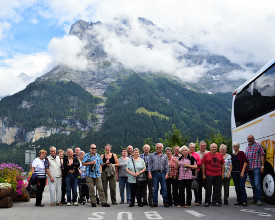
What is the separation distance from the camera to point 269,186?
11414 mm

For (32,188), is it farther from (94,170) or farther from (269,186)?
(269,186)

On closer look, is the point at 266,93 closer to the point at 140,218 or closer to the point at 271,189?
the point at 271,189

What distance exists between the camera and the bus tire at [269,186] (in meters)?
11.2

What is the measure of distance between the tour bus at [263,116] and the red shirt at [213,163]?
4.99ft

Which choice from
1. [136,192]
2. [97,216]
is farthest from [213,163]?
[97,216]

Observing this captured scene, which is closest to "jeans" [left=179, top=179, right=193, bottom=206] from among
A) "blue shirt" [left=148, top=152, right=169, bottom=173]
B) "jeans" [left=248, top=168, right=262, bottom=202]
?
"blue shirt" [left=148, top=152, right=169, bottom=173]

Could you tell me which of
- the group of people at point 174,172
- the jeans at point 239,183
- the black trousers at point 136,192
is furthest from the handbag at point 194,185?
the black trousers at point 136,192

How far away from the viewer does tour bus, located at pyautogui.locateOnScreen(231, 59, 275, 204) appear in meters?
11.2

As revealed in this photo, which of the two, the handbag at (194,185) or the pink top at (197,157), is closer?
the handbag at (194,185)

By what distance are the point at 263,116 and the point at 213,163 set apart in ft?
7.39

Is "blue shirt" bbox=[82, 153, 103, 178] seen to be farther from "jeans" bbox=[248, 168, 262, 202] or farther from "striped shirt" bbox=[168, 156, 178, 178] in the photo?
"jeans" bbox=[248, 168, 262, 202]

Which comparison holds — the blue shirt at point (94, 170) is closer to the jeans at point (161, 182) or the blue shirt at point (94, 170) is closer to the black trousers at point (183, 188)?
the jeans at point (161, 182)

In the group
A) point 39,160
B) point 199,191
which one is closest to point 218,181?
point 199,191

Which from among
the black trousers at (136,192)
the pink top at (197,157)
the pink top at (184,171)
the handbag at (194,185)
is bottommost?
the black trousers at (136,192)
